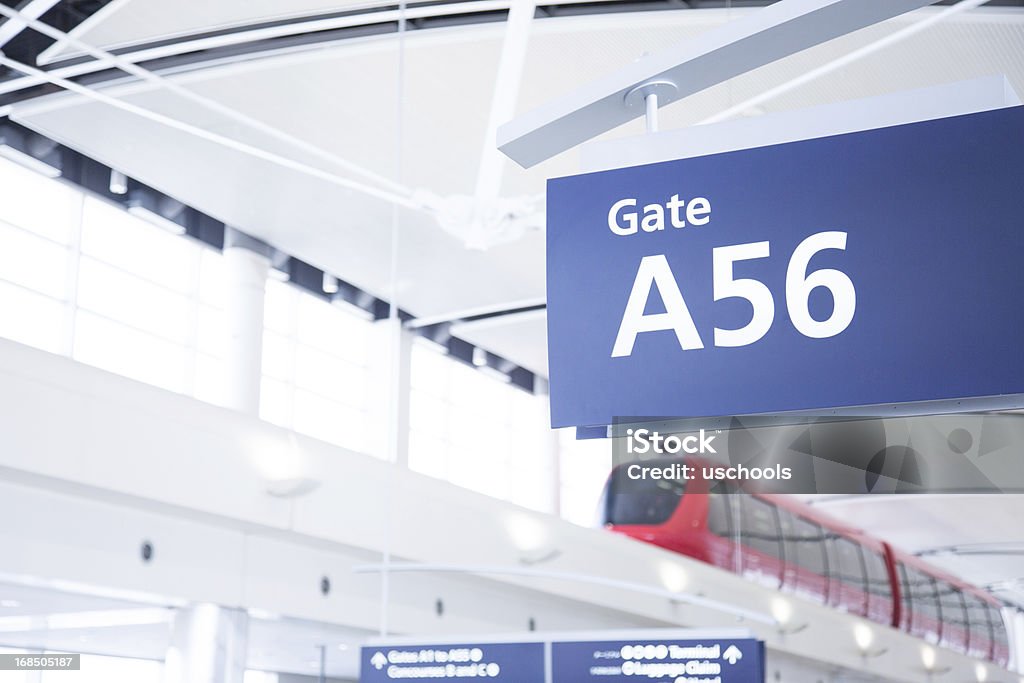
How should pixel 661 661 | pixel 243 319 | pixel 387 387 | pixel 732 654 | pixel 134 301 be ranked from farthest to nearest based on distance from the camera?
pixel 387 387, pixel 243 319, pixel 134 301, pixel 661 661, pixel 732 654

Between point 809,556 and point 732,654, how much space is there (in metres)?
13.4

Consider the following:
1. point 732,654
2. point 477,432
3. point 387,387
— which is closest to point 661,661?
point 732,654

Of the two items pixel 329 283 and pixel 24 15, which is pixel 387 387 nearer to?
pixel 329 283

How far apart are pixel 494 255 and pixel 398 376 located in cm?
354

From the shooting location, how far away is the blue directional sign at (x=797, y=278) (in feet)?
8.81

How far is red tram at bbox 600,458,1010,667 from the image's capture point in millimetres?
17953

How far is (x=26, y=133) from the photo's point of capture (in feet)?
46.9

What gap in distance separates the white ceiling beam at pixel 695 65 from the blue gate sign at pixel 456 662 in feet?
22.4

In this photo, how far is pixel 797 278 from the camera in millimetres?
2811

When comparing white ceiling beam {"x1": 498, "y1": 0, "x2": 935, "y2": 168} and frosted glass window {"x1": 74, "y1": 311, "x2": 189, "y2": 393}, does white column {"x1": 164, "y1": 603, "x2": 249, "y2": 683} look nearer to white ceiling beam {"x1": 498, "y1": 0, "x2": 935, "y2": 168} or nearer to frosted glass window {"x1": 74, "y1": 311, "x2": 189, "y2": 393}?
frosted glass window {"x1": 74, "y1": 311, "x2": 189, "y2": 393}

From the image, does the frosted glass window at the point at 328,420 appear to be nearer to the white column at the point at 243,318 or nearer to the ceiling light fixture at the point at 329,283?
the ceiling light fixture at the point at 329,283

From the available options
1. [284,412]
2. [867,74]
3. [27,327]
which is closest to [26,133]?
[27,327]

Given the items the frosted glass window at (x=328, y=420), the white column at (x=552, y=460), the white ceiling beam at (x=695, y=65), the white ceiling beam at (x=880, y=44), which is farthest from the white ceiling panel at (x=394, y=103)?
the white ceiling beam at (x=695, y=65)

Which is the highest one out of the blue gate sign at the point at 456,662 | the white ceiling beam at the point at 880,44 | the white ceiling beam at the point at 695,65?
the white ceiling beam at the point at 880,44
